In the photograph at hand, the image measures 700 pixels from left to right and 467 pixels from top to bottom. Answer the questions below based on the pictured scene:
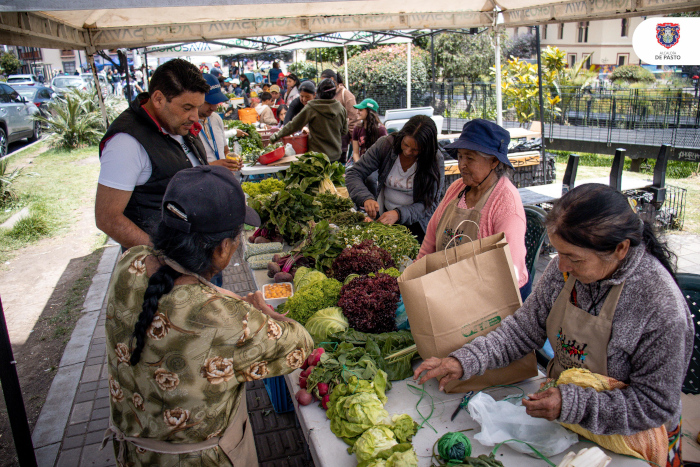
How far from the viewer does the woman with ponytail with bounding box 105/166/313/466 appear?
137cm

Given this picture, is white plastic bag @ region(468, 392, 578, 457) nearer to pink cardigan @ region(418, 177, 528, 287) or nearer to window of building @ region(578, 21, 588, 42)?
pink cardigan @ region(418, 177, 528, 287)

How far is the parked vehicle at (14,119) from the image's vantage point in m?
13.1

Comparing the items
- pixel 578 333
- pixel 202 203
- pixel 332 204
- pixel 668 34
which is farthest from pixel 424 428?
pixel 668 34

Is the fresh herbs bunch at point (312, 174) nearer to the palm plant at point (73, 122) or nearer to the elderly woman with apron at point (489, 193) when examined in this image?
the elderly woman with apron at point (489, 193)

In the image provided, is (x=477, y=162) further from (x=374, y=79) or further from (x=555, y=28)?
(x=555, y=28)

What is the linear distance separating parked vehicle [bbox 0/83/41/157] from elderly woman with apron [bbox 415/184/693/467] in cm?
1512

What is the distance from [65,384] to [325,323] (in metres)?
2.81

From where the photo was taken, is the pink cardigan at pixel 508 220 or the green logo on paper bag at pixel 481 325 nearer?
the green logo on paper bag at pixel 481 325

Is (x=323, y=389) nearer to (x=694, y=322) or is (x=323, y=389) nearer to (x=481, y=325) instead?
(x=481, y=325)

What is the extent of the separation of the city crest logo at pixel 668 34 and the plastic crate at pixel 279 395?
5878 millimetres

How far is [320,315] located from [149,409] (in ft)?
3.50

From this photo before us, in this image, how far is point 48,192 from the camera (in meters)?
9.92

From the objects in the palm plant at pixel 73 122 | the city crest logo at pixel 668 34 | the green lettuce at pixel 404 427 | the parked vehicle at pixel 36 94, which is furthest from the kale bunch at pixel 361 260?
the parked vehicle at pixel 36 94

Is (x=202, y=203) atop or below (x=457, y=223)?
atop
